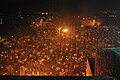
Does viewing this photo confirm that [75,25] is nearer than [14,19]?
Yes

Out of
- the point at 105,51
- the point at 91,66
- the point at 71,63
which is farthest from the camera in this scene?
the point at 71,63

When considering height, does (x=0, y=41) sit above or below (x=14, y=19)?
below

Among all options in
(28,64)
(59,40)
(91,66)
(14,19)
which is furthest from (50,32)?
(91,66)

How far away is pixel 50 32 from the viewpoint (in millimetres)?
40375

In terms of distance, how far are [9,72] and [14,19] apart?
55.5 feet

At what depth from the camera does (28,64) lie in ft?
127

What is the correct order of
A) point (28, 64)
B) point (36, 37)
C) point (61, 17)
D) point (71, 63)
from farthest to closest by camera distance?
point (61, 17) → point (36, 37) → point (28, 64) → point (71, 63)

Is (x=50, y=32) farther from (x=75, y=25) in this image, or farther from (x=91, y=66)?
(x=91, y=66)

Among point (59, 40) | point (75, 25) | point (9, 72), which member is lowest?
point (9, 72)

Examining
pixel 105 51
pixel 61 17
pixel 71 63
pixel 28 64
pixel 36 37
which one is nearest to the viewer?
pixel 105 51

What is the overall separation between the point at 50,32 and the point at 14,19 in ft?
42.8

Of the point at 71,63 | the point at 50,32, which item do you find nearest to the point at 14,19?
the point at 50,32

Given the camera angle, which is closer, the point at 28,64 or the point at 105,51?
the point at 105,51

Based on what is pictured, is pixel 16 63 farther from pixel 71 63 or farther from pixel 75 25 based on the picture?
pixel 75 25
